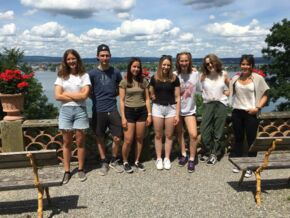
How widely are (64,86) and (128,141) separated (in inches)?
47.8

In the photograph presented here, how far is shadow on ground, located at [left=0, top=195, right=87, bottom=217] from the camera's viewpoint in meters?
3.92

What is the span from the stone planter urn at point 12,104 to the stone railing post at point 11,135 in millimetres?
93

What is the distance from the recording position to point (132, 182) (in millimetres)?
4770

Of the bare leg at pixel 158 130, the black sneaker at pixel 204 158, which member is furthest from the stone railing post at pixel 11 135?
the black sneaker at pixel 204 158

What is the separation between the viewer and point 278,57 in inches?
975

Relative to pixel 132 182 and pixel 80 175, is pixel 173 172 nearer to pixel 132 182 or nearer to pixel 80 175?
pixel 132 182

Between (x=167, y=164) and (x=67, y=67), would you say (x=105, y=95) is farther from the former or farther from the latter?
(x=167, y=164)

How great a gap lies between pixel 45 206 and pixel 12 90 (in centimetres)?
195

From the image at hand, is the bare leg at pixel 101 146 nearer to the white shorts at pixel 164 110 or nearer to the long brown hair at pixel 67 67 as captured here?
the white shorts at pixel 164 110

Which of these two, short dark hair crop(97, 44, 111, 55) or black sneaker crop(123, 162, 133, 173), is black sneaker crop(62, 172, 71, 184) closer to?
black sneaker crop(123, 162, 133, 173)

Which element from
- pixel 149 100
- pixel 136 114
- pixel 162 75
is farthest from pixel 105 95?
pixel 162 75

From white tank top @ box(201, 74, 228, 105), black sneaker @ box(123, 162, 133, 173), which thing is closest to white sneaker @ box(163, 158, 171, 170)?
black sneaker @ box(123, 162, 133, 173)

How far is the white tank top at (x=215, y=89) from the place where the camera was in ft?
16.6

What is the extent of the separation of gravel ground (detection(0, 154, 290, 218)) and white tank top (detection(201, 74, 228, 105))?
3.54 feet
